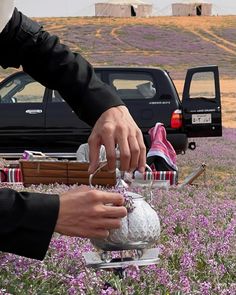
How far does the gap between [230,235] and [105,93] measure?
2840mm

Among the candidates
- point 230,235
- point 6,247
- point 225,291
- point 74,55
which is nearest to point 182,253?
point 230,235

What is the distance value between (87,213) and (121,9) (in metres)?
112

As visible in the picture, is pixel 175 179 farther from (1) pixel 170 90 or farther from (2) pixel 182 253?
(2) pixel 182 253

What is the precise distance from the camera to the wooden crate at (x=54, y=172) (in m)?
10.1

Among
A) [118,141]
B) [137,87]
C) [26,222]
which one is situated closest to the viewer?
[26,222]

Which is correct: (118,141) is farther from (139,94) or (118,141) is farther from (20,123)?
(139,94)

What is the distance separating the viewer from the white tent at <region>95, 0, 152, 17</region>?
111500mm

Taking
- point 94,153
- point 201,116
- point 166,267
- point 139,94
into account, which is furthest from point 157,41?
→ point 94,153

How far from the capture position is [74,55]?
7.79 feet

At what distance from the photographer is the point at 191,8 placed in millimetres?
114125

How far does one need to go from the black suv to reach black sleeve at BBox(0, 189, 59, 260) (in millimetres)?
12371

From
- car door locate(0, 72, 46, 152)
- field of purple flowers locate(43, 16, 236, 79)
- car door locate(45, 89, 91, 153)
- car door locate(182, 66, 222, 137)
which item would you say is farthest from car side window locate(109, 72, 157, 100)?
field of purple flowers locate(43, 16, 236, 79)

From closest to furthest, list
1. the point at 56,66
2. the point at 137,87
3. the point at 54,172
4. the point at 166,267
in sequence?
the point at 56,66
the point at 166,267
the point at 54,172
the point at 137,87

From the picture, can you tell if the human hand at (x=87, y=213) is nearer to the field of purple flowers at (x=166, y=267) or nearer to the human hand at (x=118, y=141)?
the human hand at (x=118, y=141)
